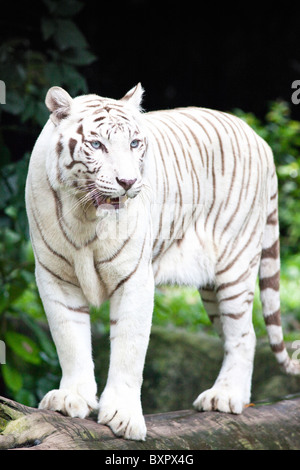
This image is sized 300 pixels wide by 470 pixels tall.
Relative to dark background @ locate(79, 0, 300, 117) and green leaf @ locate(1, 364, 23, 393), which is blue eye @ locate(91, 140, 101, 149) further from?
dark background @ locate(79, 0, 300, 117)

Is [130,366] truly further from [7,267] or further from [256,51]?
[256,51]

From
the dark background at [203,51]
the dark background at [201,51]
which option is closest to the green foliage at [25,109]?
the dark background at [201,51]

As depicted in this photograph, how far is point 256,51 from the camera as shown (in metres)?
8.14

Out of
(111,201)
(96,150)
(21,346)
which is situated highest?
(96,150)

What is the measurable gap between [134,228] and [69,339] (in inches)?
19.0

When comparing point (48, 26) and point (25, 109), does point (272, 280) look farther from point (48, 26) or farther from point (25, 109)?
point (48, 26)

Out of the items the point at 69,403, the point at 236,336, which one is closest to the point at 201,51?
the point at 236,336

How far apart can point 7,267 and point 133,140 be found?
2010mm

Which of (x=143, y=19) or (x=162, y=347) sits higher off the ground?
(x=143, y=19)

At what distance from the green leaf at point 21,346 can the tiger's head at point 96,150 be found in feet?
4.82

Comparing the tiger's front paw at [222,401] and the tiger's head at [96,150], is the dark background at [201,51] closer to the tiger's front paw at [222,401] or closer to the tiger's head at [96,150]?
the tiger's front paw at [222,401]

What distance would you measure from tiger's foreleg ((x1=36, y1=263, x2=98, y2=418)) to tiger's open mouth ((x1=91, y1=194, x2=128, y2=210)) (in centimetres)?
39

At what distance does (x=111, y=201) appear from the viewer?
8.22 ft

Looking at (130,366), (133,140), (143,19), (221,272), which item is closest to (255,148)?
(221,272)
